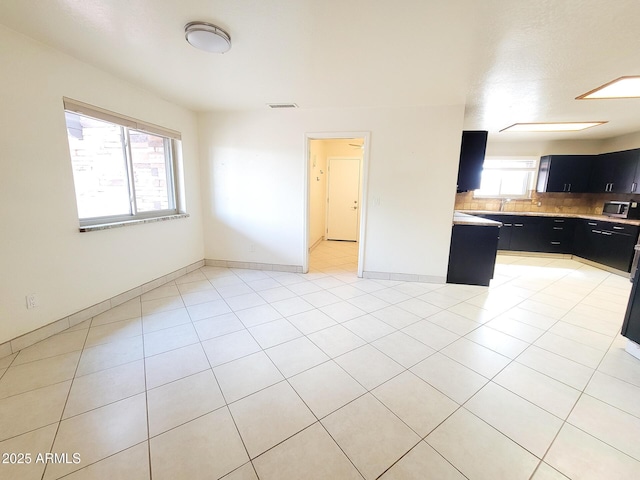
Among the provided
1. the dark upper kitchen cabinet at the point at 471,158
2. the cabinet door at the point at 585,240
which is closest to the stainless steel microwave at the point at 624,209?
the cabinet door at the point at 585,240

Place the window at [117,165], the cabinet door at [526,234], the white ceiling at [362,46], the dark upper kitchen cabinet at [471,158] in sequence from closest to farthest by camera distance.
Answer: the white ceiling at [362,46] < the window at [117,165] < the dark upper kitchen cabinet at [471,158] < the cabinet door at [526,234]

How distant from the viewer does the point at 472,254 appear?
3.69 m

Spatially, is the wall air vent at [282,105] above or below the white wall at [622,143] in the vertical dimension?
above

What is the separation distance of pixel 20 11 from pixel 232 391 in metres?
2.86

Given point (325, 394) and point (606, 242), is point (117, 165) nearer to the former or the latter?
point (325, 394)

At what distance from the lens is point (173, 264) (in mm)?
3711

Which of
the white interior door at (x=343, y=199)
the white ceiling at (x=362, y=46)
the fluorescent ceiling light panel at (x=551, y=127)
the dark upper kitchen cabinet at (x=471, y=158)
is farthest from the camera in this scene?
the white interior door at (x=343, y=199)

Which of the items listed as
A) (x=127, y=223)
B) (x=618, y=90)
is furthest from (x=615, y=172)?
(x=127, y=223)

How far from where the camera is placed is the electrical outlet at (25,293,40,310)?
2119mm

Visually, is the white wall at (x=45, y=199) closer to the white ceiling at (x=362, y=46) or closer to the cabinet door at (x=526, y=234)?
the white ceiling at (x=362, y=46)

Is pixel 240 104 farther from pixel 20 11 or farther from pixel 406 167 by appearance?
pixel 406 167

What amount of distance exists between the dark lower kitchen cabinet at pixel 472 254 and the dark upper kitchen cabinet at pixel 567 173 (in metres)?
3.29

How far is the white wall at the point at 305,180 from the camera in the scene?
351 cm

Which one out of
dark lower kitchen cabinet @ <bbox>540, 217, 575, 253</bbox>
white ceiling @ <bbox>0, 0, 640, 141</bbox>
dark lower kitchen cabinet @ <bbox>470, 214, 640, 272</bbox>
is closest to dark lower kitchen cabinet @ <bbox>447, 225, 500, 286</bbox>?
white ceiling @ <bbox>0, 0, 640, 141</bbox>
